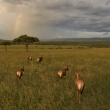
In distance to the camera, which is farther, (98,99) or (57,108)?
Answer: (98,99)

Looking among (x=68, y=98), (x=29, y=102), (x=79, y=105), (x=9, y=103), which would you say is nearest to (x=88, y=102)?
(x=79, y=105)

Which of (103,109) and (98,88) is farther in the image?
(98,88)

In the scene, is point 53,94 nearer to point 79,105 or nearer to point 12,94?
point 79,105

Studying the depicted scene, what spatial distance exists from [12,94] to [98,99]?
3.47 meters

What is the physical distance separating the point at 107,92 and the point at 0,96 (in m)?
4.42

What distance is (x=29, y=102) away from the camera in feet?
20.1

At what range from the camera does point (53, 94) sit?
6762 mm

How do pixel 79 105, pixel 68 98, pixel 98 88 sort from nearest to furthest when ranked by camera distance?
pixel 79 105, pixel 68 98, pixel 98 88

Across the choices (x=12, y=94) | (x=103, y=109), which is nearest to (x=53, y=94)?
(x=12, y=94)

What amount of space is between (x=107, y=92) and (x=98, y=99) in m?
0.82

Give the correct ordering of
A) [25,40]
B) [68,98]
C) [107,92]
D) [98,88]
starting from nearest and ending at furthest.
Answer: [68,98] → [107,92] → [98,88] → [25,40]

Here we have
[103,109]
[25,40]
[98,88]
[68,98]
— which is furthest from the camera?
[25,40]

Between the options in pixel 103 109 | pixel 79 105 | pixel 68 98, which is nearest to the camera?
pixel 103 109

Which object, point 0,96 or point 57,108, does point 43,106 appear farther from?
point 0,96
